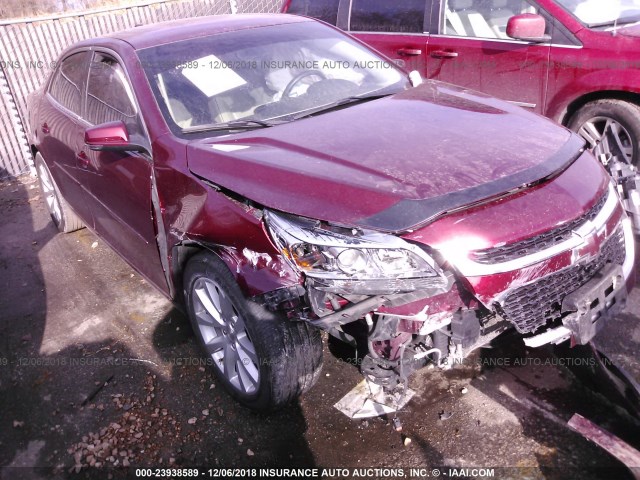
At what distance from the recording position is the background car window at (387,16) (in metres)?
5.07

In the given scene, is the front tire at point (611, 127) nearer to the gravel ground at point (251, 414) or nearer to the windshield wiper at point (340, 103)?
the gravel ground at point (251, 414)

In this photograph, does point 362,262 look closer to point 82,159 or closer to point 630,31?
point 82,159

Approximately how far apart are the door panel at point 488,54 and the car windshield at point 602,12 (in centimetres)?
30

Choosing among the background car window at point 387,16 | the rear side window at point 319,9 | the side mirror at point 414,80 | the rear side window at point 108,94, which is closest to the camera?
the rear side window at point 108,94

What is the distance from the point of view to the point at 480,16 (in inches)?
187

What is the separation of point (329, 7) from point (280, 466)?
4.65 metres

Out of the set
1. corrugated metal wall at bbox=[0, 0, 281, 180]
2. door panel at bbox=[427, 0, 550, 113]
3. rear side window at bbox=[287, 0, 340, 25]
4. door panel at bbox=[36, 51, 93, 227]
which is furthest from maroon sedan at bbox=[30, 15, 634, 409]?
corrugated metal wall at bbox=[0, 0, 281, 180]

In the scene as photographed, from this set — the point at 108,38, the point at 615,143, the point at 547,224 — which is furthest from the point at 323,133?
the point at 615,143

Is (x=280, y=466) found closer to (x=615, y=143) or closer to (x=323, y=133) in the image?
(x=323, y=133)

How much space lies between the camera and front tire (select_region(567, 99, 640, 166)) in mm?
4039

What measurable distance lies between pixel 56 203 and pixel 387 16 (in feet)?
11.4

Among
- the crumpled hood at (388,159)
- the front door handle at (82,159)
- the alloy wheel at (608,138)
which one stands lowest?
the alloy wheel at (608,138)

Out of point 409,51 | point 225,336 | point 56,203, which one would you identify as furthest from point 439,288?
point 56,203

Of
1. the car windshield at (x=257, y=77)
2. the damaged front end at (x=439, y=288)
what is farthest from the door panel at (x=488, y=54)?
the damaged front end at (x=439, y=288)
